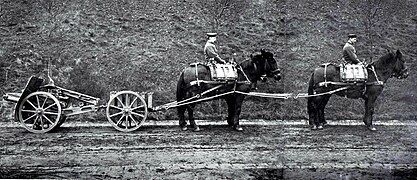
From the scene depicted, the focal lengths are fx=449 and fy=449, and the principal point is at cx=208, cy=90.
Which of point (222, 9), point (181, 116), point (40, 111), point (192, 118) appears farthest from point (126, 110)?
point (222, 9)

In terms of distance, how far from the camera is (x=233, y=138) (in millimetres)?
5465

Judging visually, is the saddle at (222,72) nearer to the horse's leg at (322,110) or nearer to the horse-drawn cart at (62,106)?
the horse-drawn cart at (62,106)

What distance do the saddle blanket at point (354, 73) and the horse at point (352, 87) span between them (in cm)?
9

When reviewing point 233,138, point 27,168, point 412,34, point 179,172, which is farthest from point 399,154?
point 27,168

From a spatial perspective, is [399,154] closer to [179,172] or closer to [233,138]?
[233,138]

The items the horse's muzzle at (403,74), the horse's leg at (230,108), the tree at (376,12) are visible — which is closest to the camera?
the tree at (376,12)

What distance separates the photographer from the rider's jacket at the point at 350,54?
5.77 meters

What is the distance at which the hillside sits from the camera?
4.85 m

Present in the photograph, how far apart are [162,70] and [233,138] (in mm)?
1313

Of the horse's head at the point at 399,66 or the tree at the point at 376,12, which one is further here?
the horse's head at the point at 399,66

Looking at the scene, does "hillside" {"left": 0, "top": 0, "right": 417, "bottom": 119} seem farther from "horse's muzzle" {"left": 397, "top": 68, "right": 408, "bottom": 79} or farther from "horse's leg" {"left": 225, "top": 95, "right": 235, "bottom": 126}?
"horse's leg" {"left": 225, "top": 95, "right": 235, "bottom": 126}

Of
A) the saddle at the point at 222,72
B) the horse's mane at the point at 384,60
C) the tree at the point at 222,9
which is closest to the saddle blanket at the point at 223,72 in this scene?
the saddle at the point at 222,72

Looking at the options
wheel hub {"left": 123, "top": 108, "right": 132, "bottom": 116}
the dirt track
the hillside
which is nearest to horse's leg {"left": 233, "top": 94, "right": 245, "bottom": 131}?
the dirt track

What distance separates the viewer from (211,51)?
593 cm
